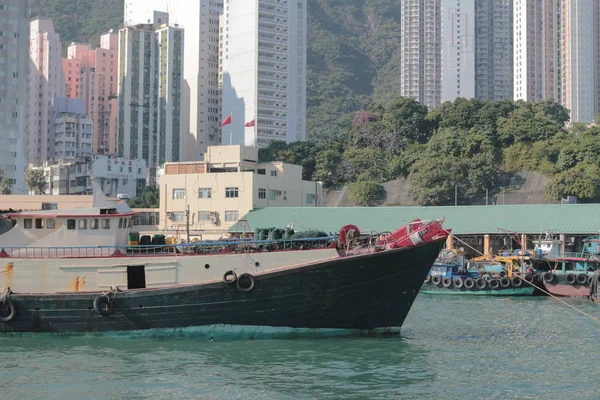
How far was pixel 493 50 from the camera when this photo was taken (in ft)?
522

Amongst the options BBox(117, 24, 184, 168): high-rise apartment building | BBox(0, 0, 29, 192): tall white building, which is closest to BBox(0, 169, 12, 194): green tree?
BBox(0, 0, 29, 192): tall white building

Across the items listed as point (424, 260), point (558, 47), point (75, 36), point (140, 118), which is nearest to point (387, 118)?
point (140, 118)

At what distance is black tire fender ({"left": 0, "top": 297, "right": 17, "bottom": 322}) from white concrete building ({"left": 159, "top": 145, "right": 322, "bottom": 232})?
34.9 meters

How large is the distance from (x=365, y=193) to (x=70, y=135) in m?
66.6

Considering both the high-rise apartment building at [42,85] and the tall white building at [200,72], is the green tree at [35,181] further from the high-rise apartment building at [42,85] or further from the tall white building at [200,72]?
the high-rise apartment building at [42,85]

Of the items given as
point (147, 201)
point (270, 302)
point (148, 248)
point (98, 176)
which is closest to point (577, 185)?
point (147, 201)

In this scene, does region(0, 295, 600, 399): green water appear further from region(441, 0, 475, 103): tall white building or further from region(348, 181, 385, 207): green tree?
region(441, 0, 475, 103): tall white building

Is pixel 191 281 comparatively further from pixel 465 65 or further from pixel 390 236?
pixel 465 65

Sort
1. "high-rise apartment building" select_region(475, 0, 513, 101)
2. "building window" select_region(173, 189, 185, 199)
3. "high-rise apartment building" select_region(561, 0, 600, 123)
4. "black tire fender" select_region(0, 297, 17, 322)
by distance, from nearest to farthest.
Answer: "black tire fender" select_region(0, 297, 17, 322)
"building window" select_region(173, 189, 185, 199)
"high-rise apartment building" select_region(561, 0, 600, 123)
"high-rise apartment building" select_region(475, 0, 513, 101)

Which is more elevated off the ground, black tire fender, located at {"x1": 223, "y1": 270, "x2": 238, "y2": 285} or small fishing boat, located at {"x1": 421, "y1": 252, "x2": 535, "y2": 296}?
black tire fender, located at {"x1": 223, "y1": 270, "x2": 238, "y2": 285}

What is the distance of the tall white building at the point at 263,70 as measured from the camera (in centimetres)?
12325

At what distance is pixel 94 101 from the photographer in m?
145

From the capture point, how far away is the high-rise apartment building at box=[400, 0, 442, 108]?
16088 centimetres

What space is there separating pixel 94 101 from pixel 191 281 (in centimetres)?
12691
